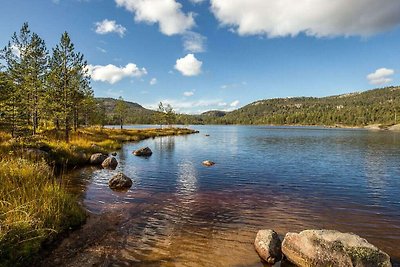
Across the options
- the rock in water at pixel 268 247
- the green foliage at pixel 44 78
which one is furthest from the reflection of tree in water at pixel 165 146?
the rock in water at pixel 268 247

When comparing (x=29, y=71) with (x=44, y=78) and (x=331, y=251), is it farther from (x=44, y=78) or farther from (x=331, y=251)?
(x=331, y=251)

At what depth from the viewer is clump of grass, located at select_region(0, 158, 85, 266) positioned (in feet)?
27.7

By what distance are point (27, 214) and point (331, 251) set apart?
10501 millimetres

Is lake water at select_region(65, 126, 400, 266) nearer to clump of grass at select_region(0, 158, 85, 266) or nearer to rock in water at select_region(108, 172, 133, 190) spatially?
rock in water at select_region(108, 172, 133, 190)

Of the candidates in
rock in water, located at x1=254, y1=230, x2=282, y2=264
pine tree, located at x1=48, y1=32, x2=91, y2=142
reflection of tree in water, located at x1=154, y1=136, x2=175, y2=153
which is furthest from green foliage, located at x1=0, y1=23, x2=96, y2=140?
rock in water, located at x1=254, y1=230, x2=282, y2=264

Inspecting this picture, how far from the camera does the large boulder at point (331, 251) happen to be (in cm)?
895

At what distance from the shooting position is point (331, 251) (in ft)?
30.4

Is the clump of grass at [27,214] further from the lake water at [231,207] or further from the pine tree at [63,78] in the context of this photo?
the pine tree at [63,78]

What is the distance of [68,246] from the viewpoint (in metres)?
10.5

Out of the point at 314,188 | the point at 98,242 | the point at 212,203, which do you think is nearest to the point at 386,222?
the point at 314,188

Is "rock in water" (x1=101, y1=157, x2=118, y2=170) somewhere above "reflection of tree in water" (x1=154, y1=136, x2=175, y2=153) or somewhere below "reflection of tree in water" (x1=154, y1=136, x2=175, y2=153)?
above

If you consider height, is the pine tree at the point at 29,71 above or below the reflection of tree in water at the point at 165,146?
above

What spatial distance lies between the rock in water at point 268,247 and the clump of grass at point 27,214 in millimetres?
7611

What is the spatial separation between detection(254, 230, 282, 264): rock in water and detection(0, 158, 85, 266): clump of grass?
25.0ft
